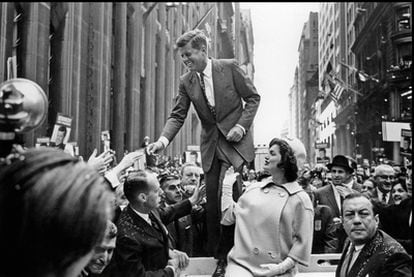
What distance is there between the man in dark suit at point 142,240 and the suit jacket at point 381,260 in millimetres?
1254

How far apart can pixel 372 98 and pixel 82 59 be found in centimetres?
2115

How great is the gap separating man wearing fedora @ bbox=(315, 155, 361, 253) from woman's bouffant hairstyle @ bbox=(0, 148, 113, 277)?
5059 mm

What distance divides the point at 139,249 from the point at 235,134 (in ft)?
5.02

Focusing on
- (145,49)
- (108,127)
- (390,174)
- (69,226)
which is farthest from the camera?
(145,49)

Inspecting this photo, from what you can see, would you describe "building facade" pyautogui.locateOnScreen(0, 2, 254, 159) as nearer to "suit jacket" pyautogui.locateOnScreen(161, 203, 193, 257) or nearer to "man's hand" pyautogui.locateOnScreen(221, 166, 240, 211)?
"suit jacket" pyautogui.locateOnScreen(161, 203, 193, 257)

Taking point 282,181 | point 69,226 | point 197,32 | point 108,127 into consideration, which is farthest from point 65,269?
point 108,127

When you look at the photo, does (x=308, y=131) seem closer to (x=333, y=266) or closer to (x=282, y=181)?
(x=333, y=266)

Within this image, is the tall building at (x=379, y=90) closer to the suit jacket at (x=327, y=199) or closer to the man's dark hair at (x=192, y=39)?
the suit jacket at (x=327, y=199)

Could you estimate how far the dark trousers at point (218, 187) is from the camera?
4.73 metres

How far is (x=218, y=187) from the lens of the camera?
476 centimetres

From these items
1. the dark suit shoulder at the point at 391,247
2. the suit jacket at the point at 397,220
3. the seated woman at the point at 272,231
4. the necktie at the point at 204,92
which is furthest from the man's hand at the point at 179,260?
the suit jacket at the point at 397,220

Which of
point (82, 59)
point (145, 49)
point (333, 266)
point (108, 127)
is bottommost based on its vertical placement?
point (333, 266)

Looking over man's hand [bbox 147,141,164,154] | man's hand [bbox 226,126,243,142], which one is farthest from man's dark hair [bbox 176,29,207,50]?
man's hand [bbox 147,141,164,154]

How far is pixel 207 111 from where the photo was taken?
4.82 metres
